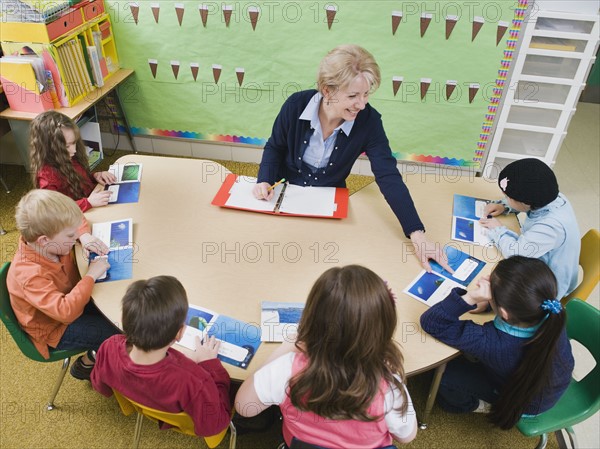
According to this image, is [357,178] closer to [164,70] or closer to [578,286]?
[164,70]

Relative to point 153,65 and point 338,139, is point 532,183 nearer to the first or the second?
point 338,139

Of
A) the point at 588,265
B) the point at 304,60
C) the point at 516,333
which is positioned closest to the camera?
the point at 516,333

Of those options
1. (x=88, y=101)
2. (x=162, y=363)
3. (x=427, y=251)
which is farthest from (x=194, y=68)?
(x=162, y=363)

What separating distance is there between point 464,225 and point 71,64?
2.55 metres

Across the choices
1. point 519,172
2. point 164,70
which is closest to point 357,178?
point 164,70

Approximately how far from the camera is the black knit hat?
6.29 feet

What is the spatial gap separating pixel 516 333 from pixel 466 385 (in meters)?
0.39

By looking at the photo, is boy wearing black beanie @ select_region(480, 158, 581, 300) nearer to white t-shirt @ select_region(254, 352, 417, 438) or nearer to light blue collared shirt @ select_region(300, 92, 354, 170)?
light blue collared shirt @ select_region(300, 92, 354, 170)

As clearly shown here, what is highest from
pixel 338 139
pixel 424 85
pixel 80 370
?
pixel 338 139

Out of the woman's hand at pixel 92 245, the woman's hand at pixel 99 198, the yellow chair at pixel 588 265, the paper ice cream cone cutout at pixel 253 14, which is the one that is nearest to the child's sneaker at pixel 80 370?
the woman's hand at pixel 92 245

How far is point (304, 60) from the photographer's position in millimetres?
3275

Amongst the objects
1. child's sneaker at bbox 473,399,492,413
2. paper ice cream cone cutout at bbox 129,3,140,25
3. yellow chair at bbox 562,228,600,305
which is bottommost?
child's sneaker at bbox 473,399,492,413

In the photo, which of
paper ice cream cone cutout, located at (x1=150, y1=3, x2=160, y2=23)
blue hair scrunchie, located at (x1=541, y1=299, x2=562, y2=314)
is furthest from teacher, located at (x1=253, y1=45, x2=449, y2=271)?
paper ice cream cone cutout, located at (x1=150, y1=3, x2=160, y2=23)

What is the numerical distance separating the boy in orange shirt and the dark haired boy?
12.4 inches
